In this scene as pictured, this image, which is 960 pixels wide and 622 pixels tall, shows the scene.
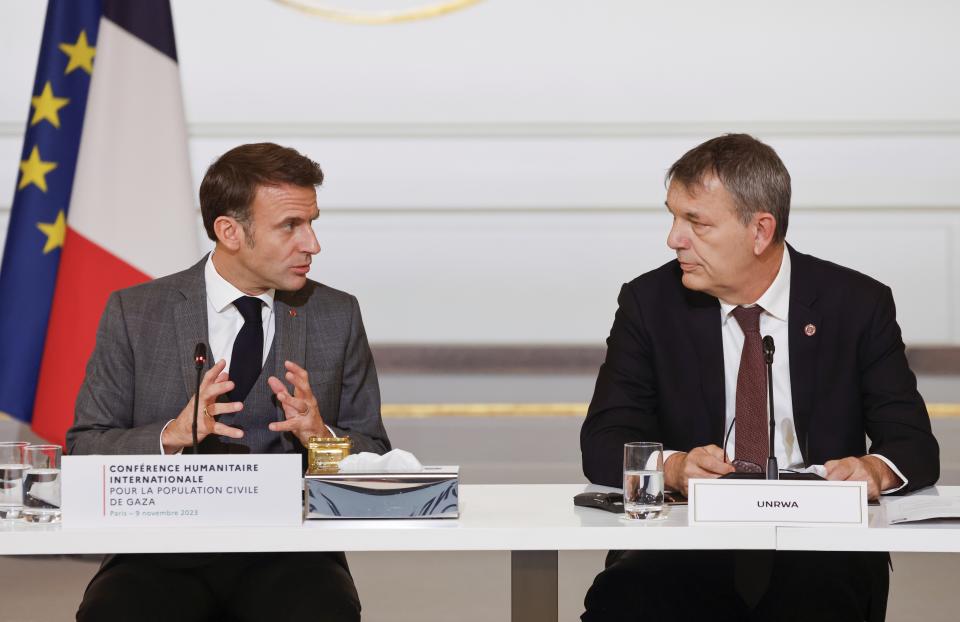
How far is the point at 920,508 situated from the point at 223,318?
1.43 metres

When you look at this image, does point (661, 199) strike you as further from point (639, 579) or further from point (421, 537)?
point (421, 537)

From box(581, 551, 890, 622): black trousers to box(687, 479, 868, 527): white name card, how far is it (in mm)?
255

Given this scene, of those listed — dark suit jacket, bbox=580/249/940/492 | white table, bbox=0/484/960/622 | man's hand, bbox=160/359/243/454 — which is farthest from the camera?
dark suit jacket, bbox=580/249/940/492

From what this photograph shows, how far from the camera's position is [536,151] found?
4.14 metres

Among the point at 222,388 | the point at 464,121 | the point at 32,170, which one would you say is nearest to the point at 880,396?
the point at 222,388

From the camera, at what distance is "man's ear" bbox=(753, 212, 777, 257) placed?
92.5 inches

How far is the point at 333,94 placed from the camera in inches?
163

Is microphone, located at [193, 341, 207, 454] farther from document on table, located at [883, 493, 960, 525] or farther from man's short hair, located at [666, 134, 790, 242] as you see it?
document on table, located at [883, 493, 960, 525]

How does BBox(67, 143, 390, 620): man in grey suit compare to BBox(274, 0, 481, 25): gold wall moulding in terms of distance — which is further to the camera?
BBox(274, 0, 481, 25): gold wall moulding

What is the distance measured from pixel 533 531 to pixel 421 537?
170 mm

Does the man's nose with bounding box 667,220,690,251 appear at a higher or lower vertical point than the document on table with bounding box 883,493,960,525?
higher

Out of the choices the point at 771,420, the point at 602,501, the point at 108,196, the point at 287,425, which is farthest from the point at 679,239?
the point at 108,196

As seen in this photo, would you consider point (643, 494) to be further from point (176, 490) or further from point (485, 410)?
point (485, 410)

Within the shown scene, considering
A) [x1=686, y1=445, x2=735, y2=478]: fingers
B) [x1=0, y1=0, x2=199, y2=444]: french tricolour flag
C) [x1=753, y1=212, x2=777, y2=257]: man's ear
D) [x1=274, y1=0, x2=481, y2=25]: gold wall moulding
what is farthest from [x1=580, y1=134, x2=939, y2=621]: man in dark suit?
[x1=274, y1=0, x2=481, y2=25]: gold wall moulding
